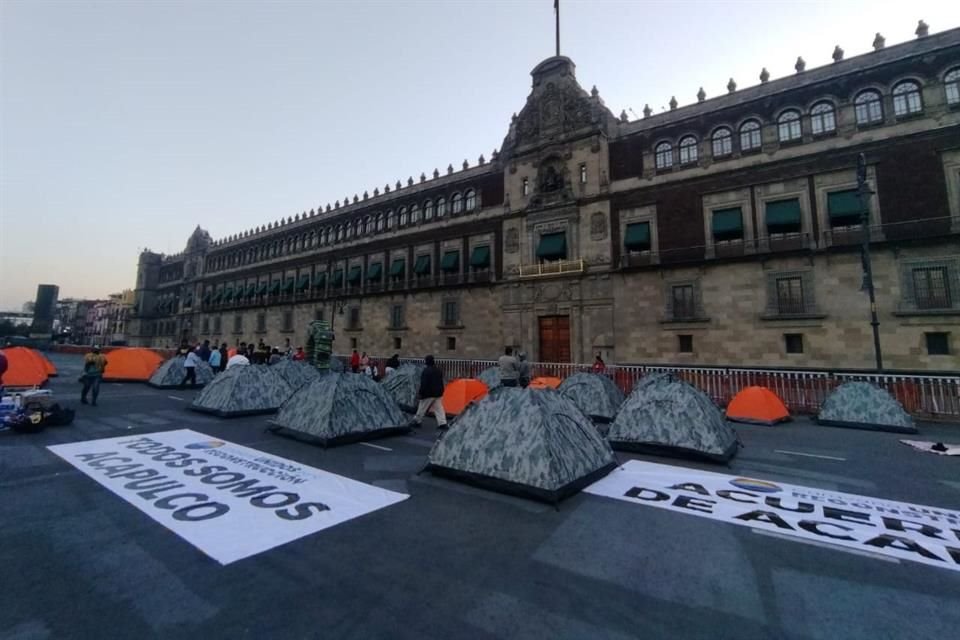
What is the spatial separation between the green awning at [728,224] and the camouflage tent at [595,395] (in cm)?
1246

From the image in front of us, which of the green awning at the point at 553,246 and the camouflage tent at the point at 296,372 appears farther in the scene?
the green awning at the point at 553,246

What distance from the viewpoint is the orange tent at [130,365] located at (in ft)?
64.3

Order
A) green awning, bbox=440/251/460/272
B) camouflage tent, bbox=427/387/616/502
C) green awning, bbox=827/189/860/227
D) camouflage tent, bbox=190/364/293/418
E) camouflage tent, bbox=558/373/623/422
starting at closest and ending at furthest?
camouflage tent, bbox=427/387/616/502 < camouflage tent, bbox=190/364/293/418 < camouflage tent, bbox=558/373/623/422 < green awning, bbox=827/189/860/227 < green awning, bbox=440/251/460/272

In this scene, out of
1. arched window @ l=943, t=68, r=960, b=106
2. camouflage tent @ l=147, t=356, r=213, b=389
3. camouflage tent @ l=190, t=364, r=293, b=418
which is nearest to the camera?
camouflage tent @ l=190, t=364, r=293, b=418

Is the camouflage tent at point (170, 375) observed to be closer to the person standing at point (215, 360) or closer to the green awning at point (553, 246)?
the person standing at point (215, 360)

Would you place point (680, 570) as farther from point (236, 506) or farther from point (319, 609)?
point (236, 506)

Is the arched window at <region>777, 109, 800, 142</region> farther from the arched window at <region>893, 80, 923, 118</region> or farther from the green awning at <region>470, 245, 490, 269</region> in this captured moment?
the green awning at <region>470, 245, 490, 269</region>

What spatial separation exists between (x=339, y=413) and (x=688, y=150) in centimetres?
2219

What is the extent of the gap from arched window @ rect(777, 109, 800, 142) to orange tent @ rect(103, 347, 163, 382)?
108ft

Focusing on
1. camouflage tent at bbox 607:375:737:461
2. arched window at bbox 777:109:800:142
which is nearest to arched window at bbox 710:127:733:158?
arched window at bbox 777:109:800:142

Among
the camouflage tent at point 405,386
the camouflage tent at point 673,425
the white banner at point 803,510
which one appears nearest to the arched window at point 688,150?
the camouflage tent at point 673,425

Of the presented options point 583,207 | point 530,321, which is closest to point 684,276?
point 583,207

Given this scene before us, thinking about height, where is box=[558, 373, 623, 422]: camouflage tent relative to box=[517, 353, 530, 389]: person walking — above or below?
below

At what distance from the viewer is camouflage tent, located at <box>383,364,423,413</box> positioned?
1288 centimetres
